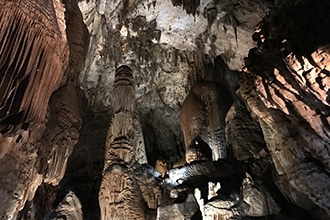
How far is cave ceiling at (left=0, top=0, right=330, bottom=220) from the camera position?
14.8 feet

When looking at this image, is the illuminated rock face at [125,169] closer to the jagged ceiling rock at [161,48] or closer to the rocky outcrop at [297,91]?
the jagged ceiling rock at [161,48]

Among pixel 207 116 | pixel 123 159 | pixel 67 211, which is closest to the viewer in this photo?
pixel 67 211

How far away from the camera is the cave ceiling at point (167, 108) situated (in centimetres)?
452

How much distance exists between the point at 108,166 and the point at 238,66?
379cm

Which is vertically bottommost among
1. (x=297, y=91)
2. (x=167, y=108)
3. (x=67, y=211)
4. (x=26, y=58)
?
(x=67, y=211)

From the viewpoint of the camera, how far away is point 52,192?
9.16m

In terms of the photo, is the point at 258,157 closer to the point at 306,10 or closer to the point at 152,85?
the point at 306,10

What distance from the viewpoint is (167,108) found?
11359 millimetres

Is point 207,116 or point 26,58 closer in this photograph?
point 26,58

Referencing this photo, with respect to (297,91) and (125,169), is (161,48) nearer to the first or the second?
(125,169)

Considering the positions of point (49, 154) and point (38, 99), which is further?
point (49, 154)

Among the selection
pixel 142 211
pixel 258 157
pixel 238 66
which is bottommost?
pixel 142 211

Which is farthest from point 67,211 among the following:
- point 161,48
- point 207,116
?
point 161,48

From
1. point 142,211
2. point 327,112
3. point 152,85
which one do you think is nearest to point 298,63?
point 327,112
